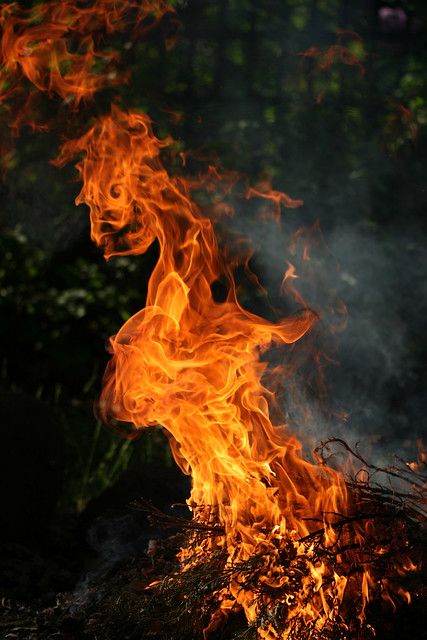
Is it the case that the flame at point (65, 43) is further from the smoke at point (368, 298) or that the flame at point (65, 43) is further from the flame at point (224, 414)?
the flame at point (224, 414)

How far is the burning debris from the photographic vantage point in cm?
327

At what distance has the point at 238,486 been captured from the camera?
3.60 meters

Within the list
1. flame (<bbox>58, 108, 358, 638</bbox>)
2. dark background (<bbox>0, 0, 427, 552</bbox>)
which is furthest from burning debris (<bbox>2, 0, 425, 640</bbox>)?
dark background (<bbox>0, 0, 427, 552</bbox>)

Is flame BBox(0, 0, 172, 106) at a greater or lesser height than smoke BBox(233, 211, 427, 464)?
greater

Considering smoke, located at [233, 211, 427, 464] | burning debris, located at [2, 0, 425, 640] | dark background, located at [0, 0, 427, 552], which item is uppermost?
burning debris, located at [2, 0, 425, 640]

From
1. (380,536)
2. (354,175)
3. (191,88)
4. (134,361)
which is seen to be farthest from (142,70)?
(380,536)

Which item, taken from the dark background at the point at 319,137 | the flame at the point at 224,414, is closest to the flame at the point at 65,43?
the dark background at the point at 319,137

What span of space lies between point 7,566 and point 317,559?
1.95 metres

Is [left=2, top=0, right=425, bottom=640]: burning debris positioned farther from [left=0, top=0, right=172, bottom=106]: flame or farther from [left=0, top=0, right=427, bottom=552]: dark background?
[left=0, top=0, right=427, bottom=552]: dark background

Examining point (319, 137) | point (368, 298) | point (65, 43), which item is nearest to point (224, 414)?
point (368, 298)

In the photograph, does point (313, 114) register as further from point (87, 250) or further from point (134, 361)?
point (134, 361)

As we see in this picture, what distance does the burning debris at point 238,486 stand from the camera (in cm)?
327

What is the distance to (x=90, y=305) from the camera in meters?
7.51

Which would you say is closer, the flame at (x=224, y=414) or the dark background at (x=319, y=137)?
the flame at (x=224, y=414)
